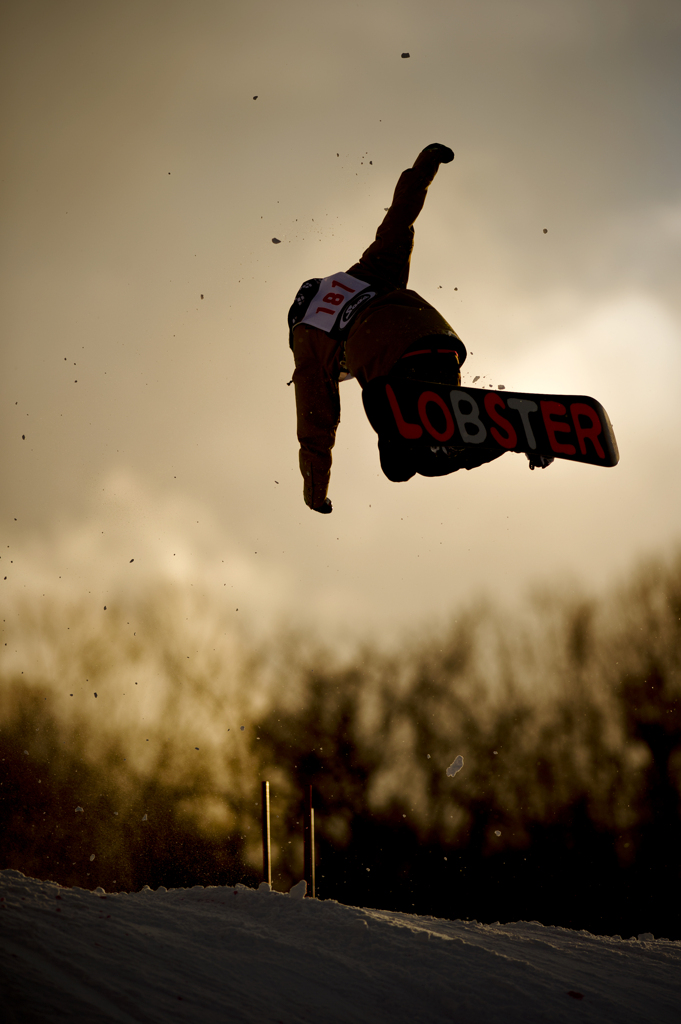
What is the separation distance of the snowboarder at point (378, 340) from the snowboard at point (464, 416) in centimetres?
9

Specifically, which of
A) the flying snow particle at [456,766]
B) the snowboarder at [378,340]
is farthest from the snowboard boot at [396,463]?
the flying snow particle at [456,766]

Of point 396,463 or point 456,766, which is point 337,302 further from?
point 456,766

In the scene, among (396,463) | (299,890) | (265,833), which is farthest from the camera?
(265,833)

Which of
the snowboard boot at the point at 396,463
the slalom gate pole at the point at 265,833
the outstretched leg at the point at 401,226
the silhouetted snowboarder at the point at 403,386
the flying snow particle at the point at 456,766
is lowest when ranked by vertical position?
the flying snow particle at the point at 456,766

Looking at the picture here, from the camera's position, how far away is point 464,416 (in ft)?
13.0

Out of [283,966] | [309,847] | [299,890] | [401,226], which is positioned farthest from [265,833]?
[401,226]

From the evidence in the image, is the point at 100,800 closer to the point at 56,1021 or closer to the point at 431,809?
the point at 431,809

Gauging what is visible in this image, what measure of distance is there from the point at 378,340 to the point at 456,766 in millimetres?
19168

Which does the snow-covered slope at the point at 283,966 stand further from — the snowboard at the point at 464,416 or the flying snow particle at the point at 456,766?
the flying snow particle at the point at 456,766

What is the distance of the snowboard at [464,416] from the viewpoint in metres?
3.96

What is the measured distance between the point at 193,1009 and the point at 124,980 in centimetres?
39

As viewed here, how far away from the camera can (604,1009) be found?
486cm

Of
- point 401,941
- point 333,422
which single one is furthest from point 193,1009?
point 333,422

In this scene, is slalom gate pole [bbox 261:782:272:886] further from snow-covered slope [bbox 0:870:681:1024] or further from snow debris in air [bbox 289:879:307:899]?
snow-covered slope [bbox 0:870:681:1024]
